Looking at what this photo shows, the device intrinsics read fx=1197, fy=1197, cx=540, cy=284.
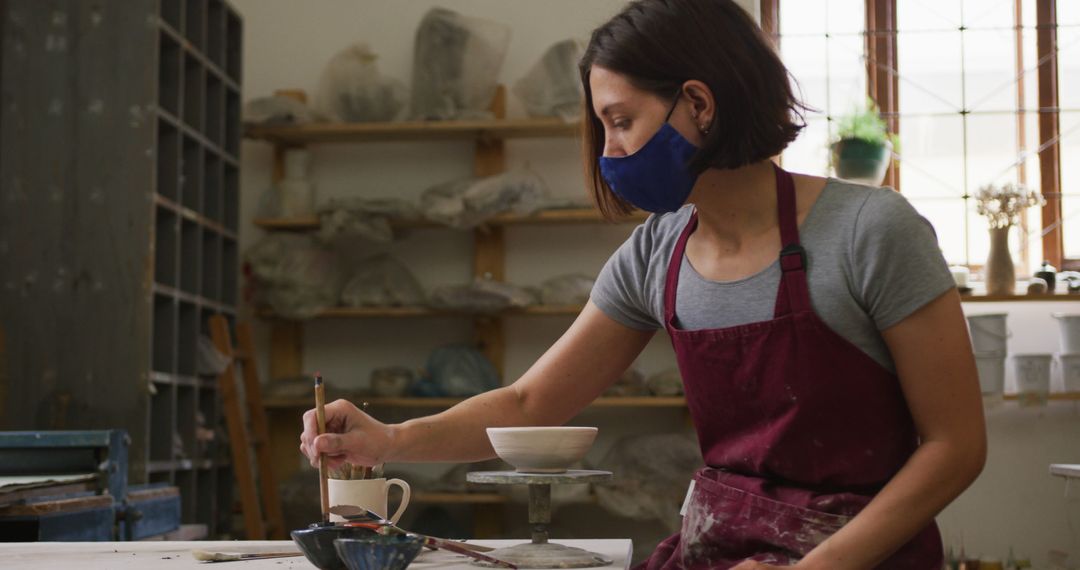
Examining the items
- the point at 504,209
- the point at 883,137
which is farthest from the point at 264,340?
the point at 883,137

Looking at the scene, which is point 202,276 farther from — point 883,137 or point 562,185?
point 883,137

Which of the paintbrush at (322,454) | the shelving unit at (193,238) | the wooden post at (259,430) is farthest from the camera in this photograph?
the wooden post at (259,430)

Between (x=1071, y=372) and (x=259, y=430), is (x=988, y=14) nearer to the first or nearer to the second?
(x=1071, y=372)

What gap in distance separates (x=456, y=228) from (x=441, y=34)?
2.58 feet

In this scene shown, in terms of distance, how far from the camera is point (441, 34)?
480 centimetres

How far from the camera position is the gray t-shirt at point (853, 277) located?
135cm

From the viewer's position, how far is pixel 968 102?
497 cm

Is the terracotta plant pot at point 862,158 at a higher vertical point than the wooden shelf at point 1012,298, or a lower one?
higher

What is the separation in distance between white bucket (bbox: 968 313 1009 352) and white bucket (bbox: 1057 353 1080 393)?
0.26 m

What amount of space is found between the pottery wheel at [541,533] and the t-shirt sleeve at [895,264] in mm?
378

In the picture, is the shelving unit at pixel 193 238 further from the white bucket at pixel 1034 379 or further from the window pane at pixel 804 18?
the white bucket at pixel 1034 379

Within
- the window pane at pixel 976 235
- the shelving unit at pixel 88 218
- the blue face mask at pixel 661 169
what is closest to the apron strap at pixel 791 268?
the blue face mask at pixel 661 169

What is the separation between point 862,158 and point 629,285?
316cm

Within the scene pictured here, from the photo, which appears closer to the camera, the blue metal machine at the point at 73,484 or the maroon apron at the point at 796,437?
the maroon apron at the point at 796,437
